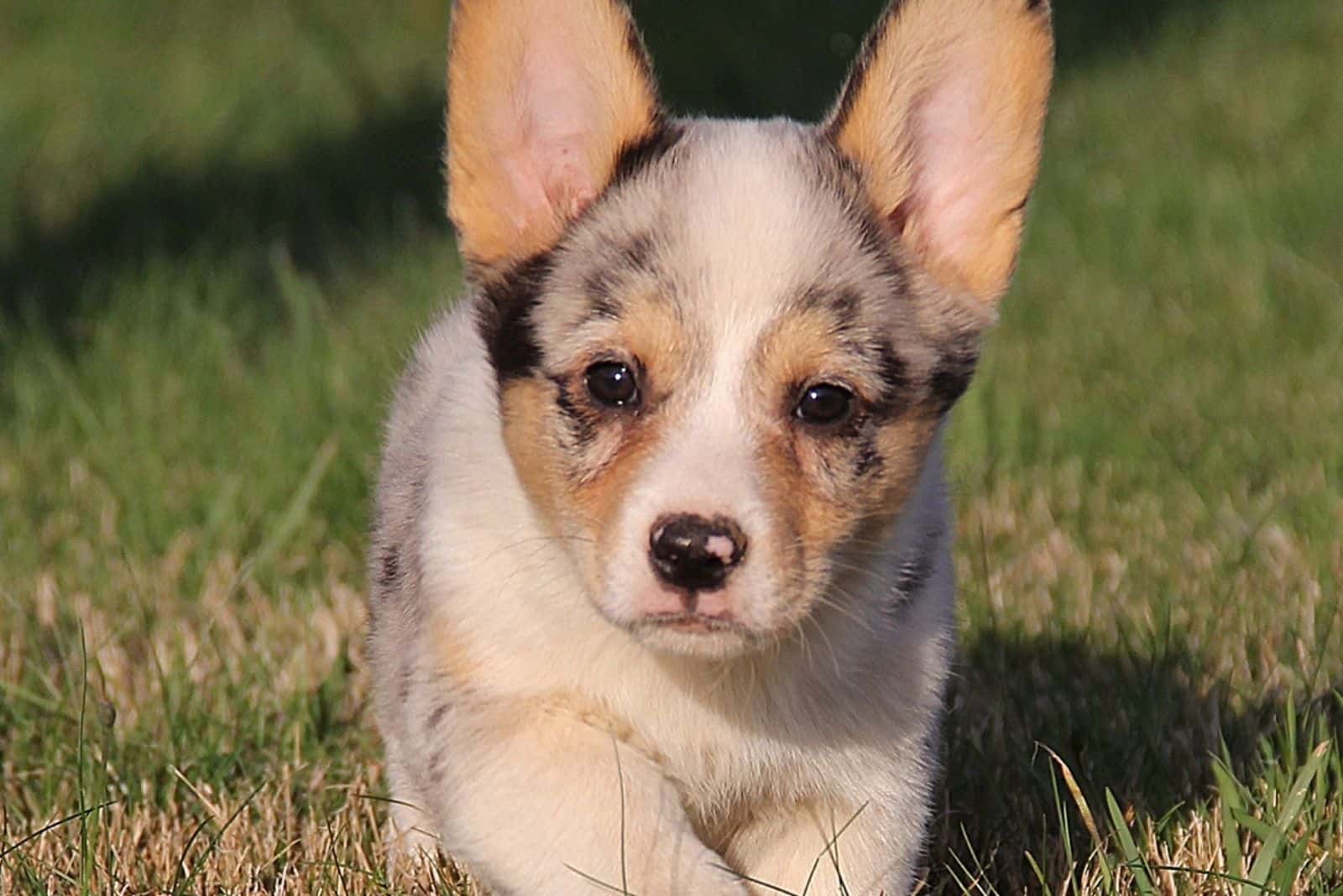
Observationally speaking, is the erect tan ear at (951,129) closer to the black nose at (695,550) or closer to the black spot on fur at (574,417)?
the black spot on fur at (574,417)

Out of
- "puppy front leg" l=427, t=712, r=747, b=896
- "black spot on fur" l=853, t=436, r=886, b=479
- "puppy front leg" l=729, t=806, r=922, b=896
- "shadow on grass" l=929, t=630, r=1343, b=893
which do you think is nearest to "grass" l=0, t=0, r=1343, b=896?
"shadow on grass" l=929, t=630, r=1343, b=893

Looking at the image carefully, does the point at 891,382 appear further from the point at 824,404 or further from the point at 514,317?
the point at 514,317

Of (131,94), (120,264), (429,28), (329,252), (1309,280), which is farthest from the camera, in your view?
(429,28)

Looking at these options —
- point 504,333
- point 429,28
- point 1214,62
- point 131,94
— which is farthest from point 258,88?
point 504,333

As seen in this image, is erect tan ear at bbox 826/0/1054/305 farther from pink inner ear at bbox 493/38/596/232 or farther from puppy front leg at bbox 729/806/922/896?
puppy front leg at bbox 729/806/922/896

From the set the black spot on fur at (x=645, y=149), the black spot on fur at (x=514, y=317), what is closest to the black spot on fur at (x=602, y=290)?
the black spot on fur at (x=514, y=317)

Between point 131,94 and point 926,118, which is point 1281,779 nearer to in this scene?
point 926,118
